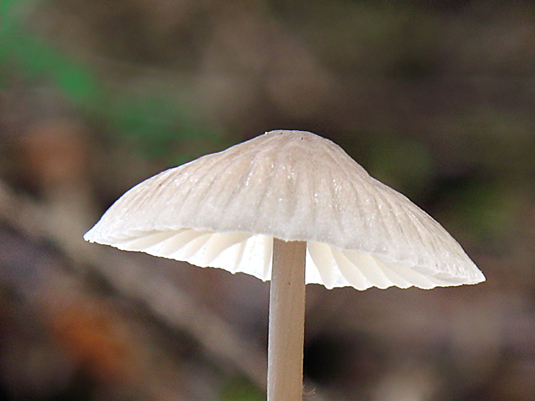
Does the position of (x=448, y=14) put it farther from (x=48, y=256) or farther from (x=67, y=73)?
(x=48, y=256)

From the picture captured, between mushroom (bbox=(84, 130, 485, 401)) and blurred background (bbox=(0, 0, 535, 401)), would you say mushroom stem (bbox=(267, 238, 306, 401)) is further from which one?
blurred background (bbox=(0, 0, 535, 401))

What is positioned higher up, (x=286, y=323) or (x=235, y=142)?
(x=235, y=142)

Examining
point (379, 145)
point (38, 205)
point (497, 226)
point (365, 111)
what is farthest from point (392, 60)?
point (38, 205)

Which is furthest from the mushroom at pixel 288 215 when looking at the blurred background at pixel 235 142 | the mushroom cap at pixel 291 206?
the blurred background at pixel 235 142

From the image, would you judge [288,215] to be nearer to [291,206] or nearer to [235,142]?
[291,206]

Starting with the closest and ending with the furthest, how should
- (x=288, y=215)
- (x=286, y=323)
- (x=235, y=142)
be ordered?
(x=288, y=215) → (x=286, y=323) → (x=235, y=142)

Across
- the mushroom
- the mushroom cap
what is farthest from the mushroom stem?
the mushroom cap

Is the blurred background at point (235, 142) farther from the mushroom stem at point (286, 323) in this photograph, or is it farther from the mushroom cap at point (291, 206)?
the mushroom cap at point (291, 206)

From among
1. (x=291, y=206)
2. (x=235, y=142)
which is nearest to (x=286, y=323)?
(x=291, y=206)
